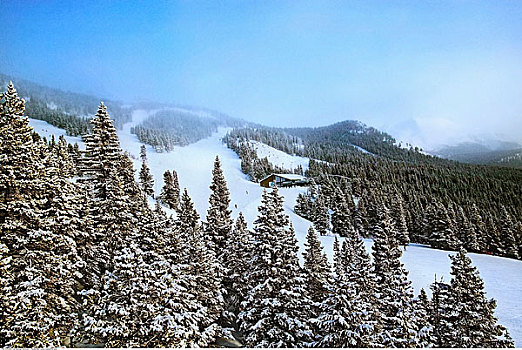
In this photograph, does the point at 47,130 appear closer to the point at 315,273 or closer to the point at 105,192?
the point at 105,192

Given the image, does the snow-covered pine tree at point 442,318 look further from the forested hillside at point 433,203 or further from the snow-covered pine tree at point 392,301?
the forested hillside at point 433,203

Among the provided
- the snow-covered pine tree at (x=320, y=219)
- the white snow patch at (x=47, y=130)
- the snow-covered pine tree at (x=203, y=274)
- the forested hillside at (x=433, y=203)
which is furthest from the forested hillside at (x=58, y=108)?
the snow-covered pine tree at (x=203, y=274)

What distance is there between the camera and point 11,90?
1171cm

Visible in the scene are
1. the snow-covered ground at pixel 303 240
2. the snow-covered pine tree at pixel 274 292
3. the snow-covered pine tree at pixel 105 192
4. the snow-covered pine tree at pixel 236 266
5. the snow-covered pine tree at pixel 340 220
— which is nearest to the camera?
the snow-covered pine tree at pixel 274 292

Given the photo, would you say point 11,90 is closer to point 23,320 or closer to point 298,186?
point 23,320

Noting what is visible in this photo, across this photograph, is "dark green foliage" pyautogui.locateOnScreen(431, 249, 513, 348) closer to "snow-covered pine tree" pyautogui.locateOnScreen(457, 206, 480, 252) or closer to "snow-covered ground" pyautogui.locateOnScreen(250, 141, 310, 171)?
"snow-covered pine tree" pyautogui.locateOnScreen(457, 206, 480, 252)

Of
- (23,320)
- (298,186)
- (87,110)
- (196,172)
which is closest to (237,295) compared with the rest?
(23,320)

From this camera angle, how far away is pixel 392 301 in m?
15.7

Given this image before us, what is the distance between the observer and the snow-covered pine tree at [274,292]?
14000 mm

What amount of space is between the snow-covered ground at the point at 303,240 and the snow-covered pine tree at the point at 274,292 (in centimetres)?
1941

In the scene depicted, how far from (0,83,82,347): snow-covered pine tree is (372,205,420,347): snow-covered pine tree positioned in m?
13.4

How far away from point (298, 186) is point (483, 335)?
92916 mm

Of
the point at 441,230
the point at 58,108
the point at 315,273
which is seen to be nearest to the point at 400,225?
the point at 441,230

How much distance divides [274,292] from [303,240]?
35.7 m
